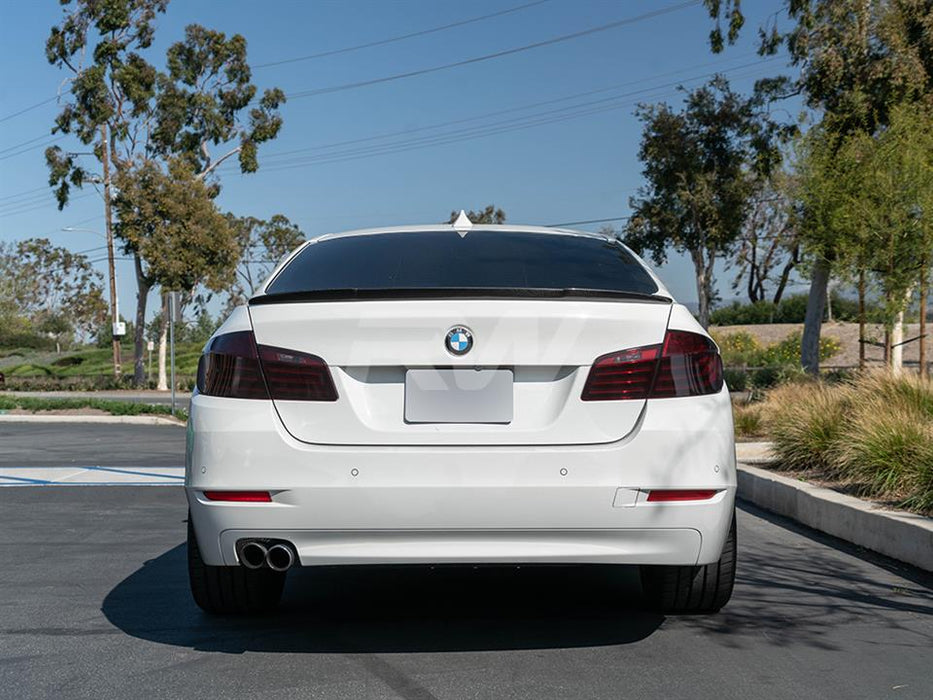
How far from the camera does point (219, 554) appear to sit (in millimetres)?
4242

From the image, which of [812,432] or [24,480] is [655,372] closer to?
[812,432]

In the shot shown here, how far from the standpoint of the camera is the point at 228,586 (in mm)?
4887

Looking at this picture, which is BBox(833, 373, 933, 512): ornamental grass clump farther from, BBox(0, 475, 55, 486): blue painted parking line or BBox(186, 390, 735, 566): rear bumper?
BBox(0, 475, 55, 486): blue painted parking line

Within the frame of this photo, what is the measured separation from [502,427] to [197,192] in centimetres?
3955

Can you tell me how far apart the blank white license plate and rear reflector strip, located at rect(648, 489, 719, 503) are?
61 cm

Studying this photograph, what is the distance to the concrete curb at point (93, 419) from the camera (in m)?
21.8

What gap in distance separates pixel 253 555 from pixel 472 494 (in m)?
0.90

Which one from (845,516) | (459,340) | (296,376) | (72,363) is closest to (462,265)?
(459,340)

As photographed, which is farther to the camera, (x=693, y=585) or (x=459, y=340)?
(x=693, y=585)

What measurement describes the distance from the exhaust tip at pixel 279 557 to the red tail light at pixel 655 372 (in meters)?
1.25

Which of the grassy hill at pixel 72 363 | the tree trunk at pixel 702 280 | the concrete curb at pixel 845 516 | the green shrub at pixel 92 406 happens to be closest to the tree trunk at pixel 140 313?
the grassy hill at pixel 72 363

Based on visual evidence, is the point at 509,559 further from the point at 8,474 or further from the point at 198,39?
the point at 198,39

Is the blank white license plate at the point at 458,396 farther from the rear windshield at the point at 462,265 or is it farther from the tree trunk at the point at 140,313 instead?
the tree trunk at the point at 140,313

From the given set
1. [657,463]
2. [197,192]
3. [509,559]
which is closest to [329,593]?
[509,559]
